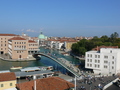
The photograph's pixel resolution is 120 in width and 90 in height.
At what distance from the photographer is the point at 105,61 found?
26688mm

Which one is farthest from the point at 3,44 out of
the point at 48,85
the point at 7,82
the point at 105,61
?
the point at 48,85

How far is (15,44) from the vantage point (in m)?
44.8

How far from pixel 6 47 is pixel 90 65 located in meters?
37.9

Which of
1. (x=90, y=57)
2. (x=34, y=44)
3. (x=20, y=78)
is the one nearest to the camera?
(x=20, y=78)

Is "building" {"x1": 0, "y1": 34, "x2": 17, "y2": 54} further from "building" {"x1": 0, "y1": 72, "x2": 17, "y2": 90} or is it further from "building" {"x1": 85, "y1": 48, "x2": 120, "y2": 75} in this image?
"building" {"x1": 0, "y1": 72, "x2": 17, "y2": 90}

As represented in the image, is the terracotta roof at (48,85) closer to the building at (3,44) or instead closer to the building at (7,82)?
the building at (7,82)

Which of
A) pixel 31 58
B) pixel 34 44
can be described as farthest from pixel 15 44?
pixel 34 44

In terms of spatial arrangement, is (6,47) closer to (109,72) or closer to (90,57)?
(90,57)

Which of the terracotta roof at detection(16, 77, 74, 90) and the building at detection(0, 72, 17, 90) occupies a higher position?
the terracotta roof at detection(16, 77, 74, 90)

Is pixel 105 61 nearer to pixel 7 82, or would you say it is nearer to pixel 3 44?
→ pixel 7 82

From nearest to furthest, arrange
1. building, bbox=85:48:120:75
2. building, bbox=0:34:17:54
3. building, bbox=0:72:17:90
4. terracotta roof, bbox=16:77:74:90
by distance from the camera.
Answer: terracotta roof, bbox=16:77:74:90
building, bbox=0:72:17:90
building, bbox=85:48:120:75
building, bbox=0:34:17:54

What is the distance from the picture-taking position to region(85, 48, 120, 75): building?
25.9 m

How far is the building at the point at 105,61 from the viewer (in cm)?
2588

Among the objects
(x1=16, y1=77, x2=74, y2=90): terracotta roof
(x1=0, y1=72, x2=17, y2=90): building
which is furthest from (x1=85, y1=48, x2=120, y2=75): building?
(x1=0, y1=72, x2=17, y2=90): building
